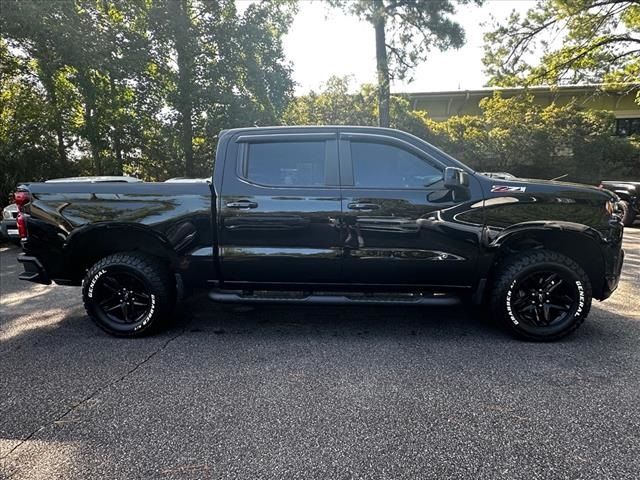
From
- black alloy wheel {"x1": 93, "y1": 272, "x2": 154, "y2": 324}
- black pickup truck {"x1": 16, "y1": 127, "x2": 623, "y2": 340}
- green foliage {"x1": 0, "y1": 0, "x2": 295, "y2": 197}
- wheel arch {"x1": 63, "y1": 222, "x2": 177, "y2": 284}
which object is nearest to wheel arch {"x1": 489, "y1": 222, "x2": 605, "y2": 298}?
black pickup truck {"x1": 16, "y1": 127, "x2": 623, "y2": 340}

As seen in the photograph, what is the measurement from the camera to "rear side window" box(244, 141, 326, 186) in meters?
3.76

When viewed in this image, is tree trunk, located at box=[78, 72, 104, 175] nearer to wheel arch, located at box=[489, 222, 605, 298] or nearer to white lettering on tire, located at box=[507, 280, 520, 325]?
wheel arch, located at box=[489, 222, 605, 298]

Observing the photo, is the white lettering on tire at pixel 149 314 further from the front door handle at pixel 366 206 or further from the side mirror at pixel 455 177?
the side mirror at pixel 455 177

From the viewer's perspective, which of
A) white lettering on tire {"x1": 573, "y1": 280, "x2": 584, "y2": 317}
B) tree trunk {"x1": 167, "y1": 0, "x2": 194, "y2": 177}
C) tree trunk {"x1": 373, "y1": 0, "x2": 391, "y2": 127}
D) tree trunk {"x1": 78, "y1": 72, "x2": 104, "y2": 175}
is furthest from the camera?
tree trunk {"x1": 373, "y1": 0, "x2": 391, "y2": 127}

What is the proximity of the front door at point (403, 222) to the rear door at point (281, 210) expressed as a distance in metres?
0.15

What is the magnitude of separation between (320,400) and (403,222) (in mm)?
1688

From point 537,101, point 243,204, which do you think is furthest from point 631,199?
point 537,101

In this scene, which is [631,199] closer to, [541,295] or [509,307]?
[541,295]

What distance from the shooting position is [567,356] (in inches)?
132

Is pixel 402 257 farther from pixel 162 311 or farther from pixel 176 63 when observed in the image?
pixel 176 63

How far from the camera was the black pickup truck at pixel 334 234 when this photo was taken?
359cm

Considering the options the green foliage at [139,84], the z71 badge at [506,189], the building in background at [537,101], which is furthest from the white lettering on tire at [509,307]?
the building in background at [537,101]

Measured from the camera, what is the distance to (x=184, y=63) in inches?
468

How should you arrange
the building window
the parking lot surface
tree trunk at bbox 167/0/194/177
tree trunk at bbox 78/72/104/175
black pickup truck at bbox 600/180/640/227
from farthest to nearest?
the building window → tree trunk at bbox 167/0/194/177 → tree trunk at bbox 78/72/104/175 → black pickup truck at bbox 600/180/640/227 → the parking lot surface
